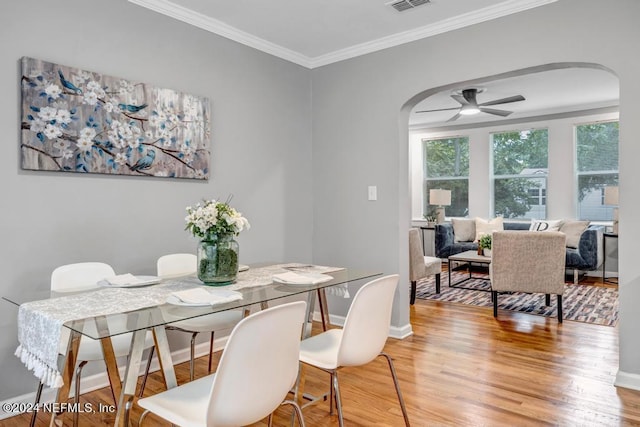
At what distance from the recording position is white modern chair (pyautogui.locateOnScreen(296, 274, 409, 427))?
1.79 metres

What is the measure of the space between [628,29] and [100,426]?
145 inches

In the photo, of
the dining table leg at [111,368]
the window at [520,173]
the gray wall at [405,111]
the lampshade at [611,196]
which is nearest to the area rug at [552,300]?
the lampshade at [611,196]

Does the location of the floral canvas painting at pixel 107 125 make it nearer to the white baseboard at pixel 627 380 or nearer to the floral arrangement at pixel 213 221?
the floral arrangement at pixel 213 221

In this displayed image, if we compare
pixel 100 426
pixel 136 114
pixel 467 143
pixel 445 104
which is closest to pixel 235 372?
pixel 100 426

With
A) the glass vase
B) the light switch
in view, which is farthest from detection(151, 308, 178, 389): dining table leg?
the light switch

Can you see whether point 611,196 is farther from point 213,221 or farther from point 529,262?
point 213,221

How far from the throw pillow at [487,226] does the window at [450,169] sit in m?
0.77

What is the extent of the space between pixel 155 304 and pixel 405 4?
8.31 feet

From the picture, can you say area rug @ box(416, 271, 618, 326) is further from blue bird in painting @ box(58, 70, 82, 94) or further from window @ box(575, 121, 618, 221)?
blue bird in painting @ box(58, 70, 82, 94)

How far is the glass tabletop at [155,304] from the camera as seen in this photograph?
57.8 inches

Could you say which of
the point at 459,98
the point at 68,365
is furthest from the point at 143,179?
the point at 459,98

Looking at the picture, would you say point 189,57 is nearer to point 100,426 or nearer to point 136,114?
point 136,114

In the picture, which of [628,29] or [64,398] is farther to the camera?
→ [628,29]

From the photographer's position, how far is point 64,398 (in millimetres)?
1722
